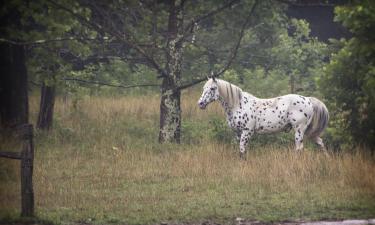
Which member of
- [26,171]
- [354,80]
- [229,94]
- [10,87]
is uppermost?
[10,87]

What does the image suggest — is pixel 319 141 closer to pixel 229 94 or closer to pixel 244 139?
pixel 244 139

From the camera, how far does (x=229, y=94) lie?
1631cm

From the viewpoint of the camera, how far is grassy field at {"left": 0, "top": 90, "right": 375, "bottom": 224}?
34.5 ft

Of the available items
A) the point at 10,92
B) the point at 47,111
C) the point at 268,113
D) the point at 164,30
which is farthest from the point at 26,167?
the point at 164,30

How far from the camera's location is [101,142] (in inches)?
695

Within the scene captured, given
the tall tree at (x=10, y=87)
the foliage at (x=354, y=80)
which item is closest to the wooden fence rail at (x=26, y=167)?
the foliage at (x=354, y=80)

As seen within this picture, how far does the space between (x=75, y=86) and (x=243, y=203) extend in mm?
9173

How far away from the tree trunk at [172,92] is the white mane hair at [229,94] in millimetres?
2038

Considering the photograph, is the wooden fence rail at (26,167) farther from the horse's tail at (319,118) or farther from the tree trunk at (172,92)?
the tree trunk at (172,92)

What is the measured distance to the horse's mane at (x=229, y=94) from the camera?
16.3 metres

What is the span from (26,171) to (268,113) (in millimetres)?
7664

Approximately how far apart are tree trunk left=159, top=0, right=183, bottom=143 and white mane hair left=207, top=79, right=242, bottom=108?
2.04m

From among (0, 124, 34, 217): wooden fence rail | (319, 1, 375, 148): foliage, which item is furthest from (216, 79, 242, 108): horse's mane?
(0, 124, 34, 217): wooden fence rail

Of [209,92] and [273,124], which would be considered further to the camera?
[209,92]
